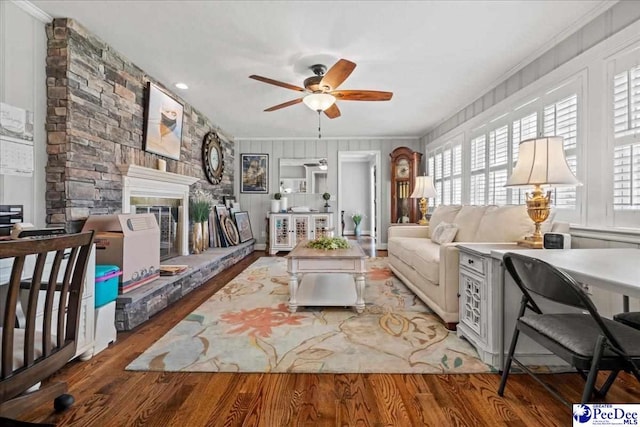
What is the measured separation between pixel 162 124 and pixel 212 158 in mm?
1749

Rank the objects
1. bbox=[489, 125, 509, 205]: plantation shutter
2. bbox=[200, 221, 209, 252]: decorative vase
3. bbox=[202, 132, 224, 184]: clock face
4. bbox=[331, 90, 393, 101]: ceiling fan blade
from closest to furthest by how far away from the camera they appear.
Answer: bbox=[331, 90, 393, 101]: ceiling fan blade
bbox=[489, 125, 509, 205]: plantation shutter
bbox=[200, 221, 209, 252]: decorative vase
bbox=[202, 132, 224, 184]: clock face

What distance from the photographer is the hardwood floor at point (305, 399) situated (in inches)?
56.2

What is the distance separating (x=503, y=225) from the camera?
2.73 meters

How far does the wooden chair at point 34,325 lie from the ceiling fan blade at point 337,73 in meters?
2.25

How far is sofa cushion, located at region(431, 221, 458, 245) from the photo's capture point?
3410 mm

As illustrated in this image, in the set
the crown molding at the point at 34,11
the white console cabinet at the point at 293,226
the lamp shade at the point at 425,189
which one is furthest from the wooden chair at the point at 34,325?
the white console cabinet at the point at 293,226

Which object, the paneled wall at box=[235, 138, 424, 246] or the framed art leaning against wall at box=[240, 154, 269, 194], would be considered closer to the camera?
the paneled wall at box=[235, 138, 424, 246]

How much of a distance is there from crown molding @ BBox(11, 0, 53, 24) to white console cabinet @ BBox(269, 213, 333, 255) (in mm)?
4394

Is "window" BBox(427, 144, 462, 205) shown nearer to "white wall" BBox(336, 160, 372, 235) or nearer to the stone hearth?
the stone hearth

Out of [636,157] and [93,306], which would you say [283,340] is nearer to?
[93,306]

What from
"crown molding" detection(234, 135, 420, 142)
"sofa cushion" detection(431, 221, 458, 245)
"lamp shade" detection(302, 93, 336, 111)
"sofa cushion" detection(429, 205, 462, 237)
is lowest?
"sofa cushion" detection(431, 221, 458, 245)


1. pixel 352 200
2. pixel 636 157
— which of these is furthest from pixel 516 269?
pixel 352 200

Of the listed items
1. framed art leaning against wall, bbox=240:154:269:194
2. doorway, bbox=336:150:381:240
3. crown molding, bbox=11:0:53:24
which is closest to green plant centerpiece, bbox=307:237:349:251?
crown molding, bbox=11:0:53:24

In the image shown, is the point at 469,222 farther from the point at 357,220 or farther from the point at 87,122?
the point at 357,220
